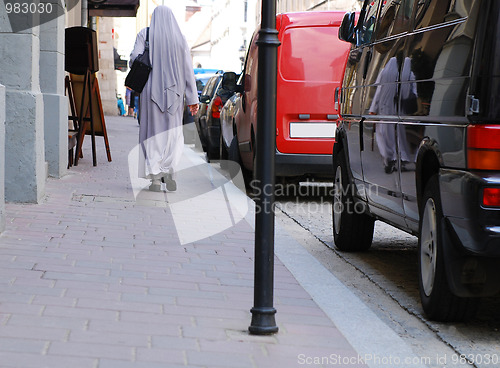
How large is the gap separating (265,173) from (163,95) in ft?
20.6

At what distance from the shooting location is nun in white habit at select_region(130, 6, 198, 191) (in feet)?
34.6

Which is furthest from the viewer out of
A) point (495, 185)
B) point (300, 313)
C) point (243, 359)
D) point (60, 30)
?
point (60, 30)

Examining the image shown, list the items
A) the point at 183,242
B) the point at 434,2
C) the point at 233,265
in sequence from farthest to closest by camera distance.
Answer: the point at 183,242
the point at 233,265
the point at 434,2

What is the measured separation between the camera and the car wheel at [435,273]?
193 inches

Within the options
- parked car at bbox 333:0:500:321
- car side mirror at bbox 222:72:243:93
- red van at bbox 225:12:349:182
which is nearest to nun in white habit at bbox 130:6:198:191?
red van at bbox 225:12:349:182

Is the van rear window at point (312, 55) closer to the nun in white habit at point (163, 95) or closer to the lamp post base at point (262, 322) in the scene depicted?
the nun in white habit at point (163, 95)

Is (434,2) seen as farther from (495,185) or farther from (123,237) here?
(123,237)

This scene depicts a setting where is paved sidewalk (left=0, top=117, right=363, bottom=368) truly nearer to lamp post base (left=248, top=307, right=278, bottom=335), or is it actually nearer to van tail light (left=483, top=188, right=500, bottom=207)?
lamp post base (left=248, top=307, right=278, bottom=335)

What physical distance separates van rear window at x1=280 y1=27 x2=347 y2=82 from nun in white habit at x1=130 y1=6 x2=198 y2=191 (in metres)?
1.14

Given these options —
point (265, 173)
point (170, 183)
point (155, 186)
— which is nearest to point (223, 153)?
point (170, 183)

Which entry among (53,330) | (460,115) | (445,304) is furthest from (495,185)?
(53,330)

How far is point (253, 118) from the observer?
11.4m

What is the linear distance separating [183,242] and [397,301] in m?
2.01

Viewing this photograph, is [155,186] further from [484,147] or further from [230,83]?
[484,147]
